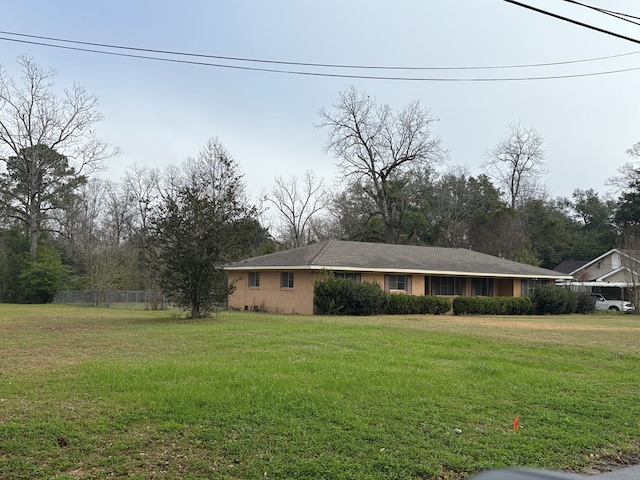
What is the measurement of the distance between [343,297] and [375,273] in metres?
3.97

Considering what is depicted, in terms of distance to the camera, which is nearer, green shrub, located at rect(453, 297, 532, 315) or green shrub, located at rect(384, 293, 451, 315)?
green shrub, located at rect(384, 293, 451, 315)

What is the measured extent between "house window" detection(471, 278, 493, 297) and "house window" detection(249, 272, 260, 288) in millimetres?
13559

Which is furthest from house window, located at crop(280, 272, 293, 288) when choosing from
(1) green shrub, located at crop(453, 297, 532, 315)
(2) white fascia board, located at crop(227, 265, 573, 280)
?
(1) green shrub, located at crop(453, 297, 532, 315)

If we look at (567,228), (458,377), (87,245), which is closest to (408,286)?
(458,377)

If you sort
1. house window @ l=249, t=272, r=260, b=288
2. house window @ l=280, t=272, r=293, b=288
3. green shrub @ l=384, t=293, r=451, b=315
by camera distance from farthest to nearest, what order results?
house window @ l=249, t=272, r=260, b=288 → house window @ l=280, t=272, r=293, b=288 → green shrub @ l=384, t=293, r=451, b=315

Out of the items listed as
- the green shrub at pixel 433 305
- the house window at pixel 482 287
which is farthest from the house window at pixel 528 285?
the green shrub at pixel 433 305

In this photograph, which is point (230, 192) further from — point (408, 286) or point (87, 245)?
point (87, 245)

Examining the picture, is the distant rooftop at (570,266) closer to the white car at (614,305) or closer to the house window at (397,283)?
the white car at (614,305)

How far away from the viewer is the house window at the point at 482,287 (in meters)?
36.1

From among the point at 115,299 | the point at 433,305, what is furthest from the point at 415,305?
the point at 115,299

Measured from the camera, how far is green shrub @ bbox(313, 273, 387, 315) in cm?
2798

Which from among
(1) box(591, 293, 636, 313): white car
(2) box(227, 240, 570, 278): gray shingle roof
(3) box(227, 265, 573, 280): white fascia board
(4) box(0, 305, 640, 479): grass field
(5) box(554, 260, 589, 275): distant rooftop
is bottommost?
(4) box(0, 305, 640, 479): grass field

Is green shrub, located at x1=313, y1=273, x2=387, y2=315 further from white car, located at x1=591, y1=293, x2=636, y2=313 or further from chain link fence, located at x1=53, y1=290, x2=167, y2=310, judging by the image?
white car, located at x1=591, y1=293, x2=636, y2=313

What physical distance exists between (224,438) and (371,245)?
30.2 metres
